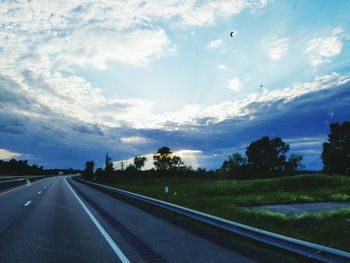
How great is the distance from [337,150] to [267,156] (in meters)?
29.8

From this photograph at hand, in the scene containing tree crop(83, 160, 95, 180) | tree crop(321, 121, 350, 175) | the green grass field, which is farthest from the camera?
tree crop(83, 160, 95, 180)

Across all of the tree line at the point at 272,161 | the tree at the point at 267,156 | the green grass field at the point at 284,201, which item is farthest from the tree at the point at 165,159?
the green grass field at the point at 284,201

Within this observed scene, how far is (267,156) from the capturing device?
10944cm

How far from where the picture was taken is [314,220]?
50.0 feet

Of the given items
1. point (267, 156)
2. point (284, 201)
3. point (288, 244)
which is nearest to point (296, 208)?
point (284, 201)

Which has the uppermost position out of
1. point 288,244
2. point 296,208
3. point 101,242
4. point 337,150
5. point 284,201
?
point 337,150

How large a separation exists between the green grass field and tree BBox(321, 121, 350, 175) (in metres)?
40.6

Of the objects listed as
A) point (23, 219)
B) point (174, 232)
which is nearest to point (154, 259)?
point (174, 232)

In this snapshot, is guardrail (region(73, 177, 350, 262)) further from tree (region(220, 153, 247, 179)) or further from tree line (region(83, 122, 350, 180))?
tree (region(220, 153, 247, 179))

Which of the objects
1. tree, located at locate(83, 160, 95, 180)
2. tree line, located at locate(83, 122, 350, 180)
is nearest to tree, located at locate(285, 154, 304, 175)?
tree line, located at locate(83, 122, 350, 180)

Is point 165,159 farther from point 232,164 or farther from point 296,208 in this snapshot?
point 296,208

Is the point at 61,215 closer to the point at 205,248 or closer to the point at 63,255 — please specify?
the point at 63,255

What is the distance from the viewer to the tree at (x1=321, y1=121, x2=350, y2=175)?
79375mm

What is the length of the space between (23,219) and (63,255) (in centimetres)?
604
